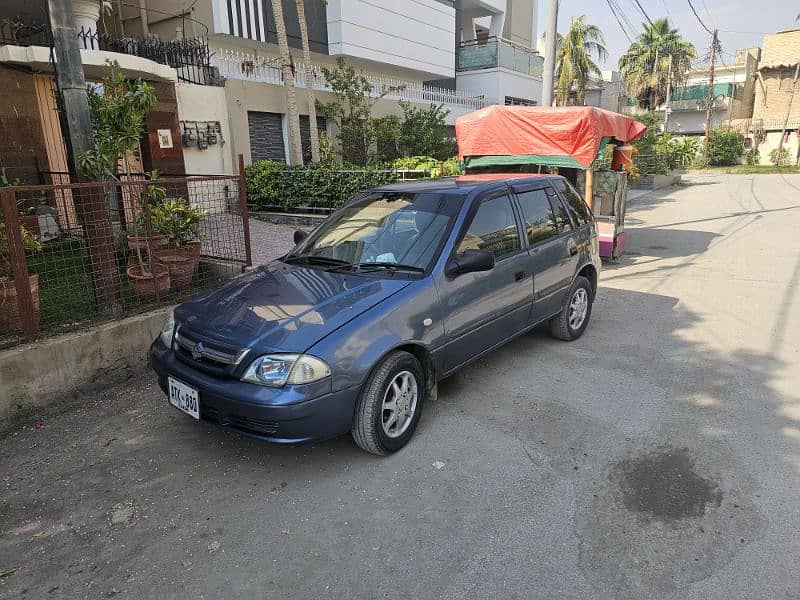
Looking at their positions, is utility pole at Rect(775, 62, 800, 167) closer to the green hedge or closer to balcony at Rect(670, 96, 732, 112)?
balcony at Rect(670, 96, 732, 112)

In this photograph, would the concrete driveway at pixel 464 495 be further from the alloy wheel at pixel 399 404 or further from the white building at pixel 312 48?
the white building at pixel 312 48

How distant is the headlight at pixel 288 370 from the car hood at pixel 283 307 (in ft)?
0.19

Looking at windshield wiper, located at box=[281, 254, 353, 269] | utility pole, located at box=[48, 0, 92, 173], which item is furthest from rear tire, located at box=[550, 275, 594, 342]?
utility pole, located at box=[48, 0, 92, 173]

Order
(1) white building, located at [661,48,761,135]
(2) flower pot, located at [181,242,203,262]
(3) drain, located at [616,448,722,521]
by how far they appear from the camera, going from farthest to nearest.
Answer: (1) white building, located at [661,48,761,135]
(2) flower pot, located at [181,242,203,262]
(3) drain, located at [616,448,722,521]

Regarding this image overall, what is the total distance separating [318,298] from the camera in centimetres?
353

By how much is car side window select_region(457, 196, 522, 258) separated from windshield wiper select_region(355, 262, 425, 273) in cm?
38

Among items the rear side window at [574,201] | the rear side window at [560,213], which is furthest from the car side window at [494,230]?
the rear side window at [574,201]

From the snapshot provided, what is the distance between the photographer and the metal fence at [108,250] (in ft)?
14.0

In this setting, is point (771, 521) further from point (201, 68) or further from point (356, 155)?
point (356, 155)

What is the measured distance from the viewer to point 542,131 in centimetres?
866

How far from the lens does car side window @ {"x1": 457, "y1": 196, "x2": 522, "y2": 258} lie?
13.6 feet

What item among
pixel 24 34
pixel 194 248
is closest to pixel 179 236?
pixel 194 248

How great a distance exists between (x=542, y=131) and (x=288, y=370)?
23.0 feet

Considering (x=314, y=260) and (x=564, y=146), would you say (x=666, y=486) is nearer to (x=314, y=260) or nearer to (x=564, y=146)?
(x=314, y=260)
